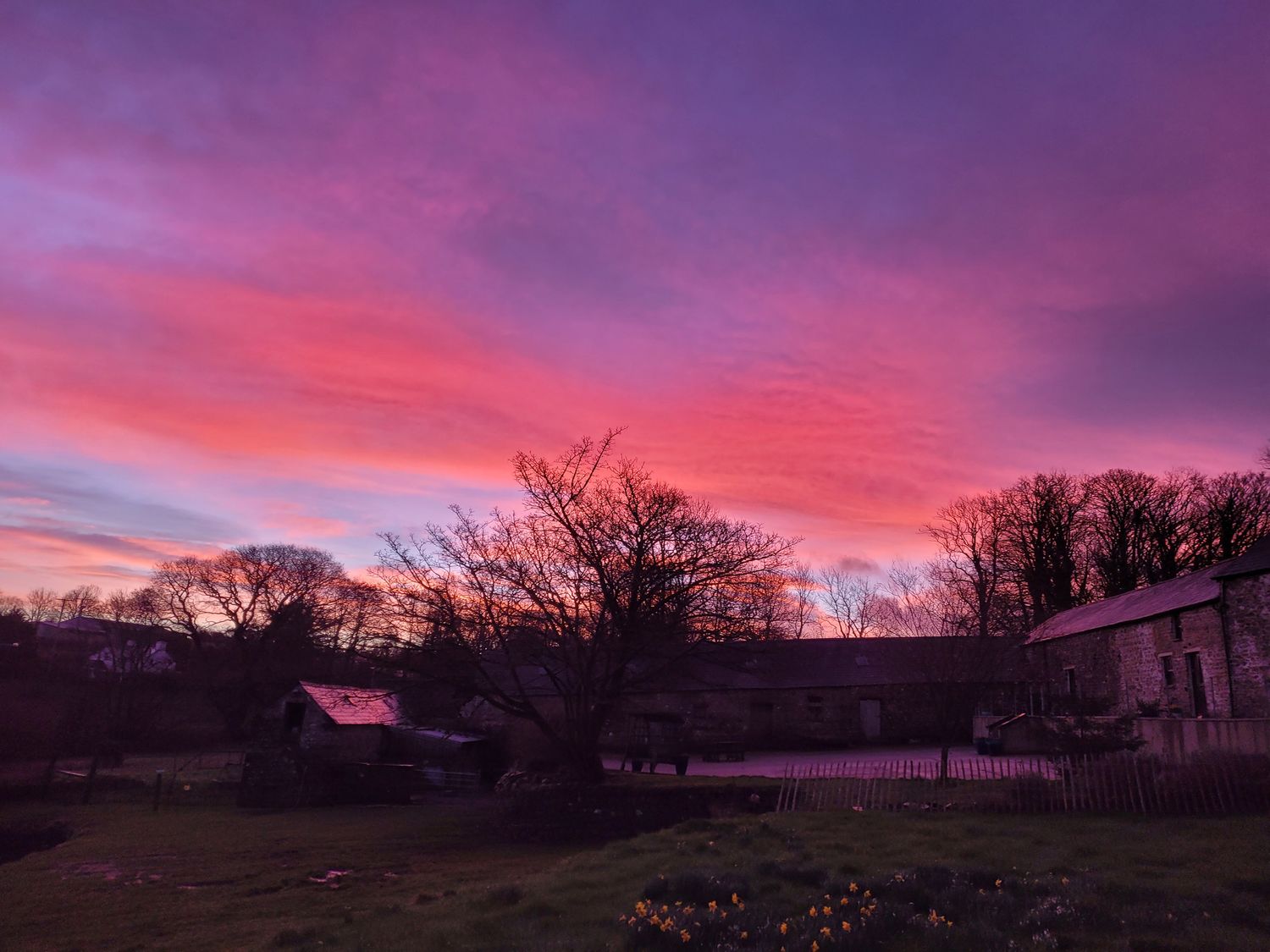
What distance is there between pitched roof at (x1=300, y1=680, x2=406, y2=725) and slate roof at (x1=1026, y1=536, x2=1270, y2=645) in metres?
32.0

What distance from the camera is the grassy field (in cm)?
865

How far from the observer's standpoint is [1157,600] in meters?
32.9

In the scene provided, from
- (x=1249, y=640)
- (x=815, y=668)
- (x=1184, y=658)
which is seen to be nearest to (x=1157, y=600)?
(x=1184, y=658)

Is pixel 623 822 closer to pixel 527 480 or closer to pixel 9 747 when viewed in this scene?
pixel 527 480

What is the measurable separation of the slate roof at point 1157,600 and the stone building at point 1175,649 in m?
0.06

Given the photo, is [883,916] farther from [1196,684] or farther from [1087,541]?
[1087,541]

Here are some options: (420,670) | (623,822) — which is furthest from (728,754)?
(420,670)

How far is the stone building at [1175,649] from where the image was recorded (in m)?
26.1

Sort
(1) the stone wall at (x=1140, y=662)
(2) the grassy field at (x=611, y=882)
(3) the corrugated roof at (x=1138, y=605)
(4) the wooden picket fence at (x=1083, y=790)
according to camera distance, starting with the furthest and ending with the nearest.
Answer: (3) the corrugated roof at (x=1138, y=605), (1) the stone wall at (x=1140, y=662), (4) the wooden picket fence at (x=1083, y=790), (2) the grassy field at (x=611, y=882)

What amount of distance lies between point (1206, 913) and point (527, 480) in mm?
22901

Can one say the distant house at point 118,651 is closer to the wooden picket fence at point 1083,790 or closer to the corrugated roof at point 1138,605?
the wooden picket fence at point 1083,790

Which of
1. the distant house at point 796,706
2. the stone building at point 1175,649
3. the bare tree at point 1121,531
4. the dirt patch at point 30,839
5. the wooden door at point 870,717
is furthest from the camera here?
the bare tree at point 1121,531

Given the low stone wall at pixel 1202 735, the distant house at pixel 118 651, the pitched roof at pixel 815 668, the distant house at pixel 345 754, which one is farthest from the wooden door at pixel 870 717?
the distant house at pixel 118 651

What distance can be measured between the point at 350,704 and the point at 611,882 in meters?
28.6
